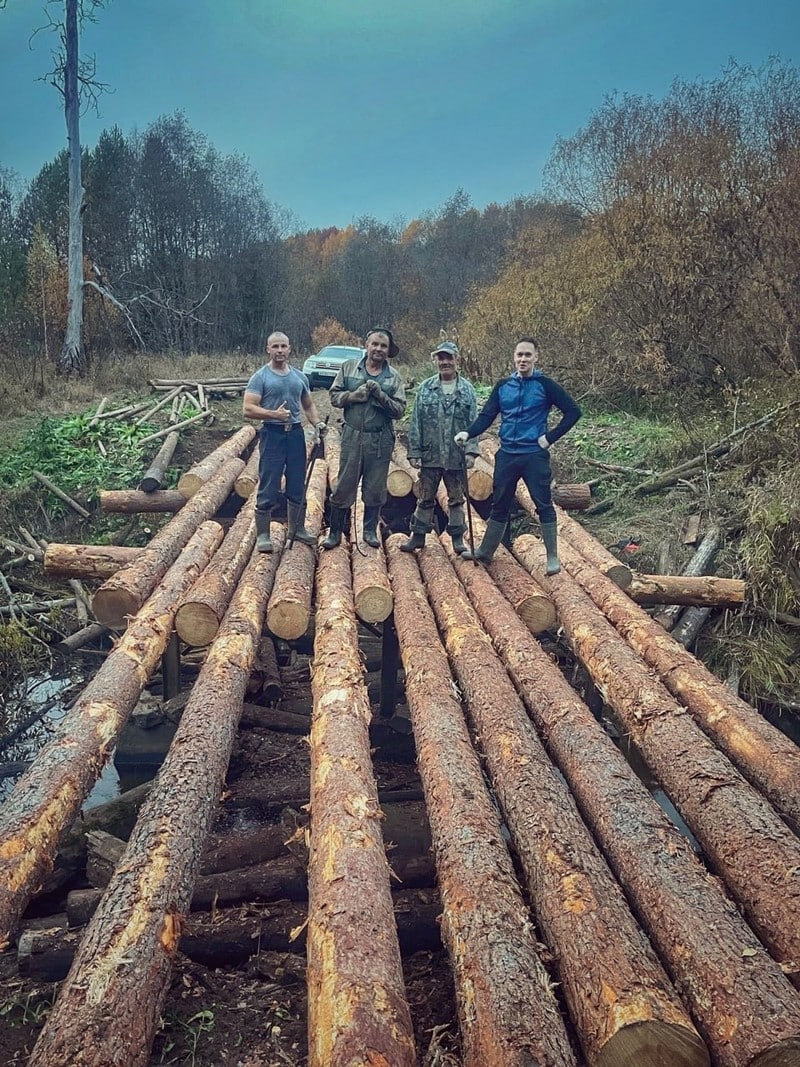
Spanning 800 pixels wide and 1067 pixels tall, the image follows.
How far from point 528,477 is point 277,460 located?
2369 millimetres

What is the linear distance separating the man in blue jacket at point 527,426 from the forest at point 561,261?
283 inches

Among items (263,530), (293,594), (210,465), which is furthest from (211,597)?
(210,465)

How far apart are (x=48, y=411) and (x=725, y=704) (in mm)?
15067

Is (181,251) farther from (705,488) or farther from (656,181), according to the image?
(705,488)

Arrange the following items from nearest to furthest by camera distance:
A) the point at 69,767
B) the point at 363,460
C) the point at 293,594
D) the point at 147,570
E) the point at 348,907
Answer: the point at 348,907, the point at 69,767, the point at 293,594, the point at 363,460, the point at 147,570

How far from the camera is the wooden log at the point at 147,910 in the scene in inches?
99.0

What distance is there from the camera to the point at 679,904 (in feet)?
10.00

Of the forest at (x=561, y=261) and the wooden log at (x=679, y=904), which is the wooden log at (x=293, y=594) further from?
the forest at (x=561, y=261)

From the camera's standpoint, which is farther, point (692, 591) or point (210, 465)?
point (210, 465)

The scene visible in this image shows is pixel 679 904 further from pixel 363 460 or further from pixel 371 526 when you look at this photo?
pixel 371 526

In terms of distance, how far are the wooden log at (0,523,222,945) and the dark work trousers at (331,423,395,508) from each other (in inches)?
73.6

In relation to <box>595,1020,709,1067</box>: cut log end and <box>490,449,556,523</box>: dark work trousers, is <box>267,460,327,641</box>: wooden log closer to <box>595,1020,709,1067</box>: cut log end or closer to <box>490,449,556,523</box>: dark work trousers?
<box>490,449,556,523</box>: dark work trousers

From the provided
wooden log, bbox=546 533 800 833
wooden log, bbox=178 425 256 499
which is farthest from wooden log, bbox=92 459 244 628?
wooden log, bbox=546 533 800 833

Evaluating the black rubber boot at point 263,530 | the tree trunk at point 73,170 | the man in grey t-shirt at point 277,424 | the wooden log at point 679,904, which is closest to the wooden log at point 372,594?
the black rubber boot at point 263,530
